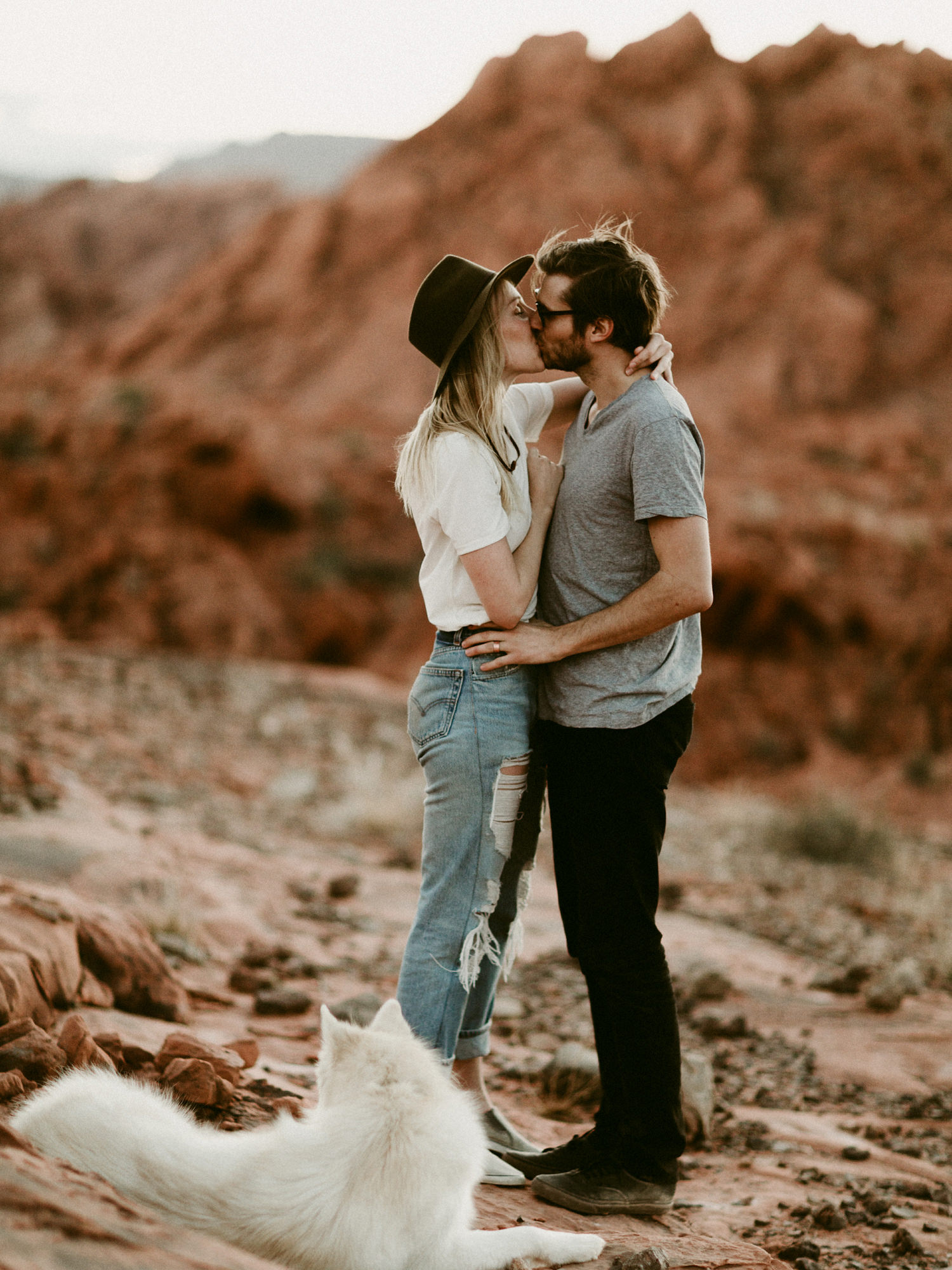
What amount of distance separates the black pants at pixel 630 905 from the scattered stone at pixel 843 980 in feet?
8.82

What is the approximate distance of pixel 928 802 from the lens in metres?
12.1

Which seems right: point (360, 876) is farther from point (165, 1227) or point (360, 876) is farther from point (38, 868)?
point (165, 1227)

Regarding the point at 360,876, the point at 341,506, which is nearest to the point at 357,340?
the point at 341,506

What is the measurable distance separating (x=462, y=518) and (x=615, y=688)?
56 centimetres

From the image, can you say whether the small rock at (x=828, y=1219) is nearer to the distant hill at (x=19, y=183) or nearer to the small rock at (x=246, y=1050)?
the small rock at (x=246, y=1050)

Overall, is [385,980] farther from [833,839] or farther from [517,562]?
[833,839]

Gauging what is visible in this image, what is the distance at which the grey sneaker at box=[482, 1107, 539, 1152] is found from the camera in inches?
115

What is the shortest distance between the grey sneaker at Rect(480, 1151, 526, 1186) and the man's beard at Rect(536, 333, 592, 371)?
208 cm

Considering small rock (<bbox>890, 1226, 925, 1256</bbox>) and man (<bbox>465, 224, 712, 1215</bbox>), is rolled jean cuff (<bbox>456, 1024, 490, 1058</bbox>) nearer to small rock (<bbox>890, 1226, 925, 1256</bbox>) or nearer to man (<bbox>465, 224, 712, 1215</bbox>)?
man (<bbox>465, 224, 712, 1215</bbox>)

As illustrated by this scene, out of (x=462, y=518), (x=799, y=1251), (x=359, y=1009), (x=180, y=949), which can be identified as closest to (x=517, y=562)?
(x=462, y=518)

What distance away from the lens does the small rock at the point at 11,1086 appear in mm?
2299

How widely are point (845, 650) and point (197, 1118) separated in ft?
43.6

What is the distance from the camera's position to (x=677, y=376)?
2073 centimetres

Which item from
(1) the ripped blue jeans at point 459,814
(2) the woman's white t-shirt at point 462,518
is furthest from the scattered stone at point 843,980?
(2) the woman's white t-shirt at point 462,518
